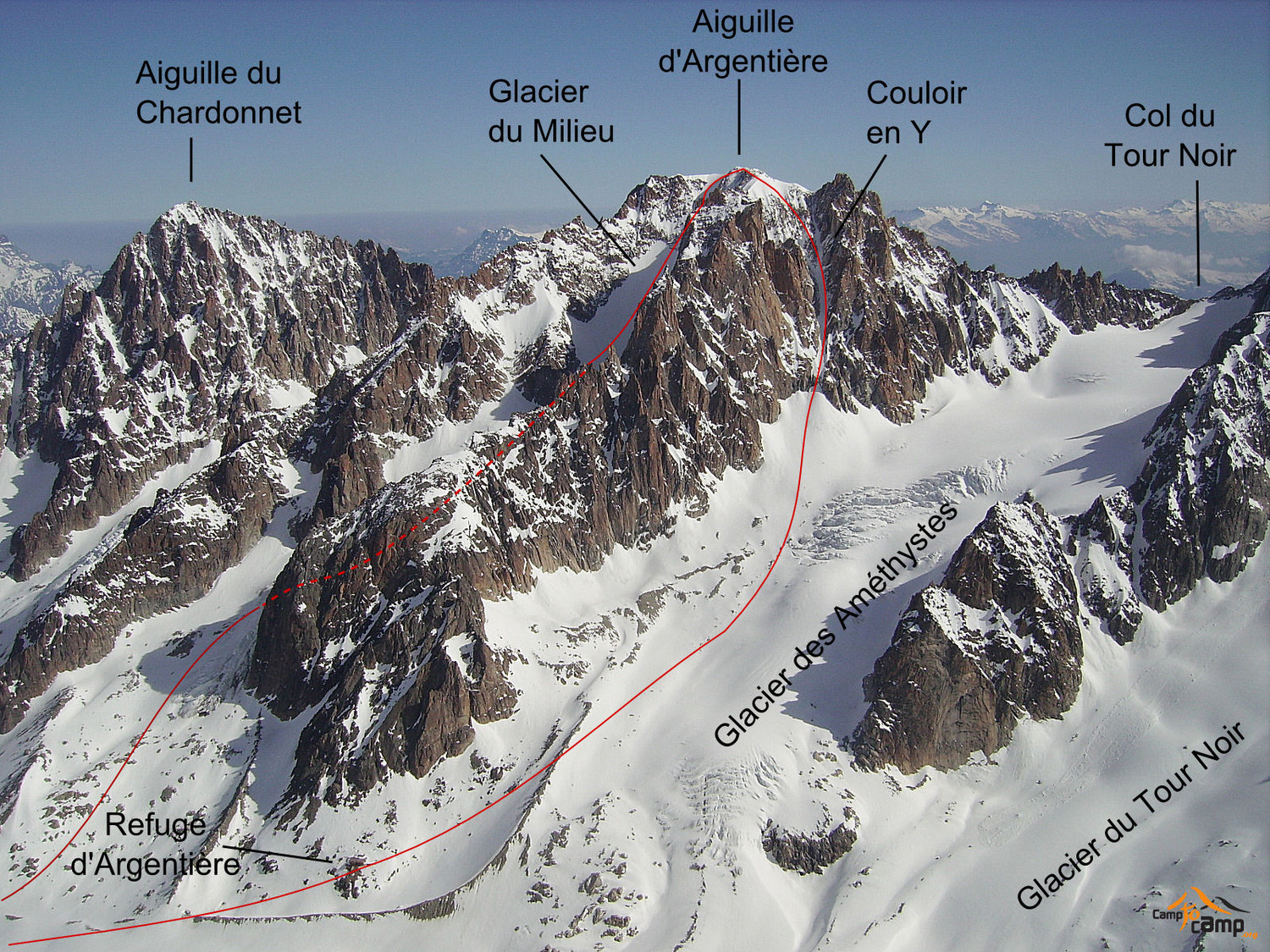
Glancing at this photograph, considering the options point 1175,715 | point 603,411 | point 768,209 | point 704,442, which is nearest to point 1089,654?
point 1175,715

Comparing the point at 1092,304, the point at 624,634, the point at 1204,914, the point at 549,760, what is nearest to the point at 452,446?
the point at 624,634

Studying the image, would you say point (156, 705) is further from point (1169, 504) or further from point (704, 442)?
point (1169, 504)

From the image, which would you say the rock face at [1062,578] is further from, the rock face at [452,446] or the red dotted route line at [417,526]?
the red dotted route line at [417,526]

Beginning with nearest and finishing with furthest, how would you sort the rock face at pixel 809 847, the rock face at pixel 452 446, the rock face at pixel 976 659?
the rock face at pixel 809 847 < the rock face at pixel 976 659 < the rock face at pixel 452 446

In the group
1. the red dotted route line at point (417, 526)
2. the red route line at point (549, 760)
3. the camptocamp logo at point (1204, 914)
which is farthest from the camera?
the red dotted route line at point (417, 526)

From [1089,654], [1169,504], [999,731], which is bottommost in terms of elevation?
[999,731]

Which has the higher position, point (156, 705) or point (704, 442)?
point (704, 442)

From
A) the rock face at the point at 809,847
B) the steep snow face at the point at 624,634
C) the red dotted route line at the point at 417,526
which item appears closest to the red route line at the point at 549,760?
the red dotted route line at the point at 417,526

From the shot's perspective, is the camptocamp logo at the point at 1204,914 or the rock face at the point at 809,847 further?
the rock face at the point at 809,847
